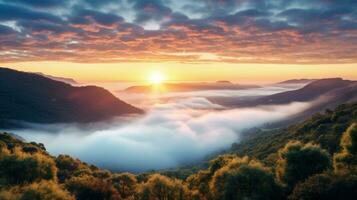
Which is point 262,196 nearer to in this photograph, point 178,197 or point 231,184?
point 231,184

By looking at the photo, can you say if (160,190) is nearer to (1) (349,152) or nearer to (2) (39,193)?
(2) (39,193)

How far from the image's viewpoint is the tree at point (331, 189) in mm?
50156

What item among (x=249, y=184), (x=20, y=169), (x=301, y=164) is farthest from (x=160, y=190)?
(x=20, y=169)

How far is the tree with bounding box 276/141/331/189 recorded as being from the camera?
64.8 meters

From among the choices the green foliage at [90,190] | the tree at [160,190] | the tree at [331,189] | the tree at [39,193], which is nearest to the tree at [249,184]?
the tree at [331,189]

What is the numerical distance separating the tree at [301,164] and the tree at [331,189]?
11740 millimetres

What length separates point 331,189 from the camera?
165 ft

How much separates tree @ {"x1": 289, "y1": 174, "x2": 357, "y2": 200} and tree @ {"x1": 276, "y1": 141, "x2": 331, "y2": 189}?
38.5 ft

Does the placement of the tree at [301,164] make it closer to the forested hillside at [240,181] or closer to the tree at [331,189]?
the forested hillside at [240,181]

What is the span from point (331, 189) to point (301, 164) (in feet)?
50.5

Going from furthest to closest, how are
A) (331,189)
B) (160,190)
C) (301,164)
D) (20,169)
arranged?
(20,169)
(301,164)
(160,190)
(331,189)

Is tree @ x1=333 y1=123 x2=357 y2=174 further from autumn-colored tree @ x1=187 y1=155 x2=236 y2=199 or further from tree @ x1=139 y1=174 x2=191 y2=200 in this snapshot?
tree @ x1=139 y1=174 x2=191 y2=200

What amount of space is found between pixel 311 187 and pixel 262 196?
840 cm

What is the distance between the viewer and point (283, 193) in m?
60.2
